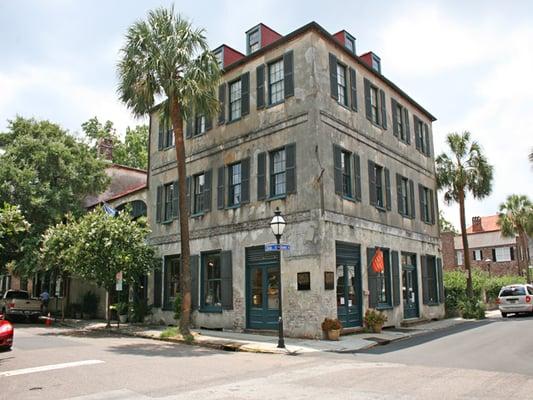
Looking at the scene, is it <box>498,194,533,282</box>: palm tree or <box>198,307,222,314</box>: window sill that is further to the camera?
<box>498,194,533,282</box>: palm tree

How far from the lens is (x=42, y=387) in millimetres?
8539

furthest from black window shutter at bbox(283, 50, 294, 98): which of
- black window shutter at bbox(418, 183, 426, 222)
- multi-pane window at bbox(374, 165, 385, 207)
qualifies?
black window shutter at bbox(418, 183, 426, 222)

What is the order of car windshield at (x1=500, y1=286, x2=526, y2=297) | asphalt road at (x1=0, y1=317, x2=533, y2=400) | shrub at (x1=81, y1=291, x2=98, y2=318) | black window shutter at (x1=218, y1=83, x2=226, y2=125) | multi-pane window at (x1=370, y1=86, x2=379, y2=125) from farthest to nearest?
1. shrub at (x1=81, y1=291, x2=98, y2=318)
2. car windshield at (x1=500, y1=286, x2=526, y2=297)
3. multi-pane window at (x1=370, y1=86, x2=379, y2=125)
4. black window shutter at (x1=218, y1=83, x2=226, y2=125)
5. asphalt road at (x1=0, y1=317, x2=533, y2=400)

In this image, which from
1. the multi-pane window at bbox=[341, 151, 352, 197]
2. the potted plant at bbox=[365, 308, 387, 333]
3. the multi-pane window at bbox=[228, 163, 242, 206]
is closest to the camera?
the potted plant at bbox=[365, 308, 387, 333]

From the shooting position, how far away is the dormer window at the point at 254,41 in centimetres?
1985

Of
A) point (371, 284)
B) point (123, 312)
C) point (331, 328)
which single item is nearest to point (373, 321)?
point (371, 284)

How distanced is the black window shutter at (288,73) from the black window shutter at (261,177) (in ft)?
8.05

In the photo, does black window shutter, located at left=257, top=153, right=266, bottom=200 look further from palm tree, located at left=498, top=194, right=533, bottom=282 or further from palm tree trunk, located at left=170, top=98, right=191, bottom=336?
palm tree, located at left=498, top=194, right=533, bottom=282

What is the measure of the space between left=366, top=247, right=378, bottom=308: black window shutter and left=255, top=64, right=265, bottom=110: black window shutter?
6791mm

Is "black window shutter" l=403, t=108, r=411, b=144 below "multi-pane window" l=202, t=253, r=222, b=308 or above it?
above

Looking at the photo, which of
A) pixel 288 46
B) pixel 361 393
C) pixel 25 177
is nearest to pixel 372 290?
pixel 288 46

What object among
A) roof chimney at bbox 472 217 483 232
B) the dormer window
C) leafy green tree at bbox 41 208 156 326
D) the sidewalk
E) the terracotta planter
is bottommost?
the sidewalk

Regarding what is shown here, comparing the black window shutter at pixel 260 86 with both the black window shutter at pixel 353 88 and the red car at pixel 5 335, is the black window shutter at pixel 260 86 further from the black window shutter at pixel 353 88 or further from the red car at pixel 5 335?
the red car at pixel 5 335

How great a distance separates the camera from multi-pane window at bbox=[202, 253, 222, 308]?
63.0 ft
